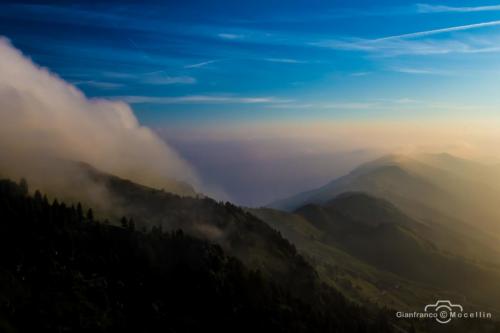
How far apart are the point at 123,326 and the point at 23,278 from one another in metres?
49.0

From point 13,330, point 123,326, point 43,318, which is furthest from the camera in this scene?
point 123,326

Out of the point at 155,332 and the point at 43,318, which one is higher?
the point at 43,318

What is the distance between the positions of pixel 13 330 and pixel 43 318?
14.1 metres

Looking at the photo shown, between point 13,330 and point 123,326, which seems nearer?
point 13,330

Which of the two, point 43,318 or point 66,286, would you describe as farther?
point 66,286

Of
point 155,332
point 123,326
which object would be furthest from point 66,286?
point 155,332

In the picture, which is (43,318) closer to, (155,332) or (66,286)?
(66,286)

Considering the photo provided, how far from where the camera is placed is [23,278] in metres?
196

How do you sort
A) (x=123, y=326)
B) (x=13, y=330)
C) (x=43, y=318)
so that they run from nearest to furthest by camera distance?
(x=13, y=330) → (x=43, y=318) → (x=123, y=326)

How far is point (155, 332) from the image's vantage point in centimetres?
19775

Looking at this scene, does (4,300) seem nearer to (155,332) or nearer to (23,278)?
(23,278)

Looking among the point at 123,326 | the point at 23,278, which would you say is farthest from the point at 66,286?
the point at 123,326

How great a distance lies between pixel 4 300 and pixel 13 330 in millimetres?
18830

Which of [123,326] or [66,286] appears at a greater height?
[66,286]
